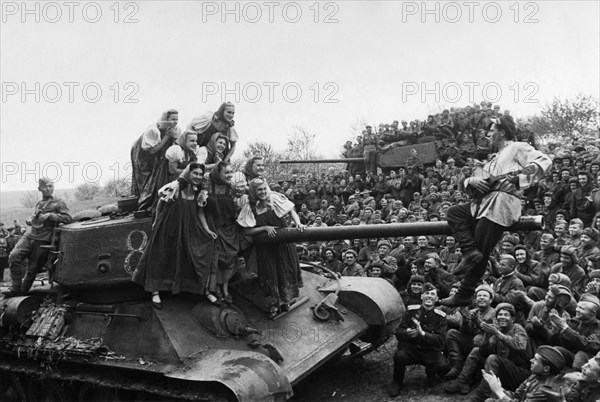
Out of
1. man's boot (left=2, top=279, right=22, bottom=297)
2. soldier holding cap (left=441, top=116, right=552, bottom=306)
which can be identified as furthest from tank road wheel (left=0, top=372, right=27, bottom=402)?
soldier holding cap (left=441, top=116, right=552, bottom=306)

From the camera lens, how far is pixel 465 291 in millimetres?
6809

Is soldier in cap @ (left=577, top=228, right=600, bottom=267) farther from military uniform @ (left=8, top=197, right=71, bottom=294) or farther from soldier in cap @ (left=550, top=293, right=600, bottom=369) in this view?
military uniform @ (left=8, top=197, right=71, bottom=294)

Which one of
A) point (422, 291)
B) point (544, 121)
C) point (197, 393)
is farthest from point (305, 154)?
point (197, 393)

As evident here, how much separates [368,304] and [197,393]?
3484 millimetres

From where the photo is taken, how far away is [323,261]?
50.6 feet

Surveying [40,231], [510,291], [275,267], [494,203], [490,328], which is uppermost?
[494,203]

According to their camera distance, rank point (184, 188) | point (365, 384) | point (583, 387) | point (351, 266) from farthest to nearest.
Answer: point (351, 266), point (365, 384), point (184, 188), point (583, 387)

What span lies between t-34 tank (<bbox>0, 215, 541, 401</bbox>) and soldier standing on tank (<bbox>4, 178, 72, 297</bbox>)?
0.35 meters

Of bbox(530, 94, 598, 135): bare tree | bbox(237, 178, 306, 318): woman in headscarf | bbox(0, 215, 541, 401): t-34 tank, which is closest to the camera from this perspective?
bbox(0, 215, 541, 401): t-34 tank

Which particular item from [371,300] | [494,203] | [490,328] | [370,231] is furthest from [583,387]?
[371,300]

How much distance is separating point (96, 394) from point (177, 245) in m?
2.46

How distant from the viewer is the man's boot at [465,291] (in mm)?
6719

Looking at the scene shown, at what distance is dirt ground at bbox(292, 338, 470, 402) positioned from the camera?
34.8 feet

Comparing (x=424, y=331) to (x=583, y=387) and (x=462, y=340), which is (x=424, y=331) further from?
(x=583, y=387)
